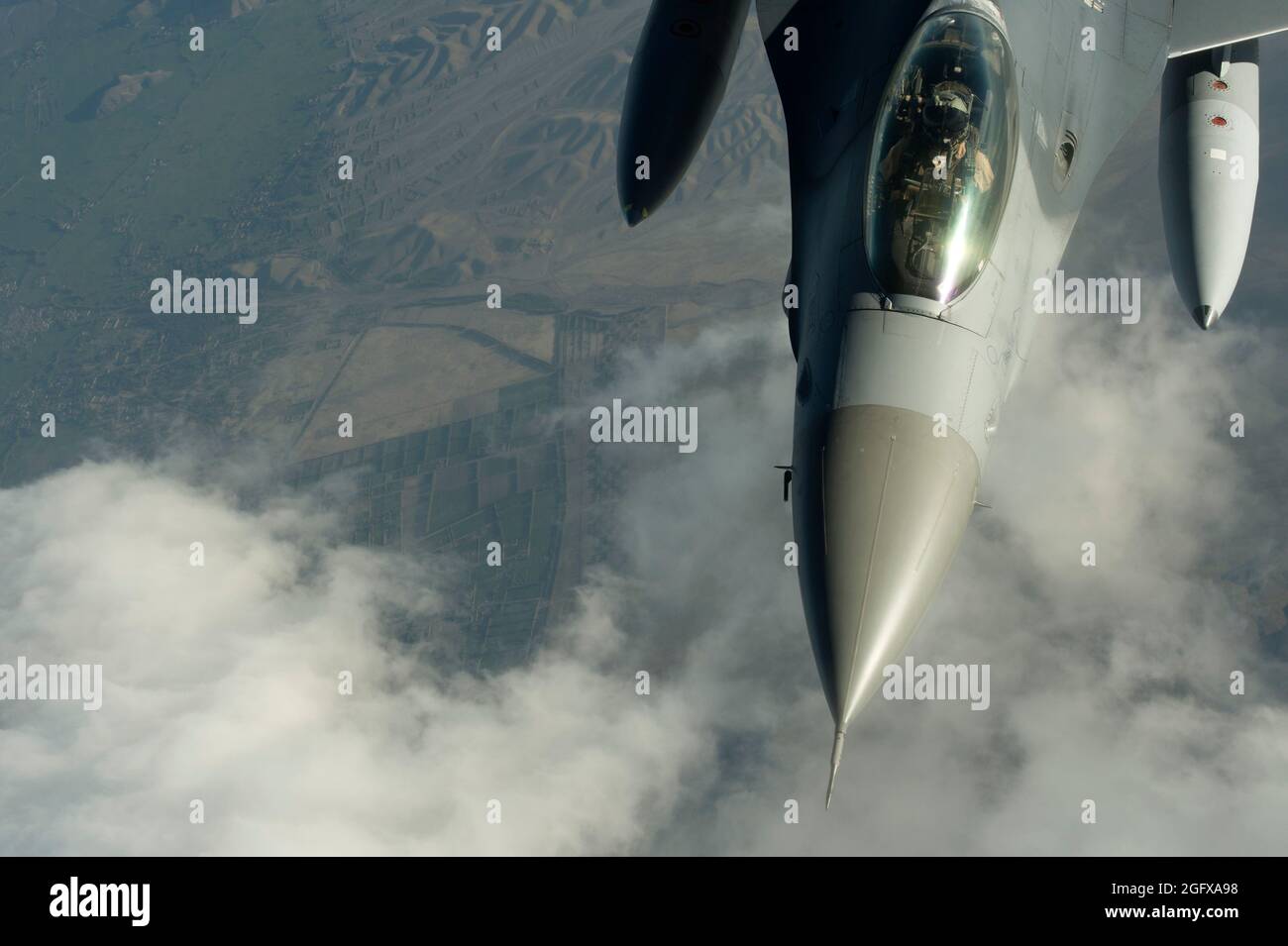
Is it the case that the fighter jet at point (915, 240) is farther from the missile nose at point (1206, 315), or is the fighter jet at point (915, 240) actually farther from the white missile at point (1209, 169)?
the missile nose at point (1206, 315)

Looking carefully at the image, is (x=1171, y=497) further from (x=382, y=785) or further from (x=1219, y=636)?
(x=382, y=785)

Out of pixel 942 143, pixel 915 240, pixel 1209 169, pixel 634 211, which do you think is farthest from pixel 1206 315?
pixel 634 211

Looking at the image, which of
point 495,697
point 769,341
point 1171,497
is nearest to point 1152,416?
point 1171,497

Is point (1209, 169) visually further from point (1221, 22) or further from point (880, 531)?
point (880, 531)

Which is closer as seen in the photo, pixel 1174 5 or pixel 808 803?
pixel 1174 5

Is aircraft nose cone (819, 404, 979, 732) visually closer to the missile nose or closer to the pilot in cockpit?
the pilot in cockpit

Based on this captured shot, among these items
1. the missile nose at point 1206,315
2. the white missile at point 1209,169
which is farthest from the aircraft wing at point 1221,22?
the missile nose at point 1206,315
